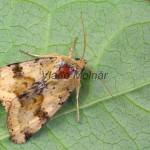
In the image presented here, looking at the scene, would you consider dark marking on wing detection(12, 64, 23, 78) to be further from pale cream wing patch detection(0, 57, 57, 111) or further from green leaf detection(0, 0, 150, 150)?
green leaf detection(0, 0, 150, 150)

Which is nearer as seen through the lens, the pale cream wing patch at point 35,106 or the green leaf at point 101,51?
the pale cream wing patch at point 35,106

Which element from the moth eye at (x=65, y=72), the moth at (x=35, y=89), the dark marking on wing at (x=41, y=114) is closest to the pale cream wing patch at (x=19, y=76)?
the moth at (x=35, y=89)

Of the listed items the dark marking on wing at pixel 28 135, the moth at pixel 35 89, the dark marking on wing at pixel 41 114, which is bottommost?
the dark marking on wing at pixel 28 135

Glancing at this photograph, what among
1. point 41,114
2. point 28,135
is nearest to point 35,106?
point 41,114

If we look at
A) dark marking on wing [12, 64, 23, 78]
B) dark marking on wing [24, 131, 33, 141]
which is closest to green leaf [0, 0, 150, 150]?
dark marking on wing [12, 64, 23, 78]

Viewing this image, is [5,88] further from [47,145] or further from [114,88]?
[114,88]

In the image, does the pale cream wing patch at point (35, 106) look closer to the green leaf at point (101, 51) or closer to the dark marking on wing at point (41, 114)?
the dark marking on wing at point (41, 114)

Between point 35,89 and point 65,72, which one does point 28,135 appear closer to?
point 35,89
